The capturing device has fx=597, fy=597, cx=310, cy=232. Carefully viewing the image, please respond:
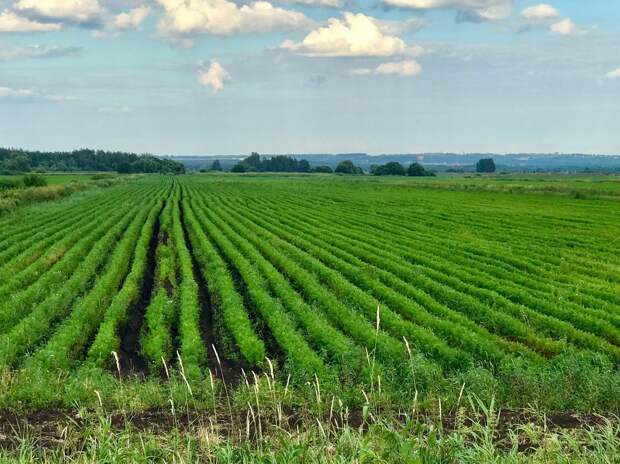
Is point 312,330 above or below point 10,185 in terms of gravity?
below

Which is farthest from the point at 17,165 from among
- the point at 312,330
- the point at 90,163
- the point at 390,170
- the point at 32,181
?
the point at 312,330

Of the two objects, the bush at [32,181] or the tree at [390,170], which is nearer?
the bush at [32,181]

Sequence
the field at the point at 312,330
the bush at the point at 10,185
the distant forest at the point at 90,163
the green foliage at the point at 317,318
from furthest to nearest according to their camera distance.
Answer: the distant forest at the point at 90,163
the bush at the point at 10,185
the green foliage at the point at 317,318
the field at the point at 312,330

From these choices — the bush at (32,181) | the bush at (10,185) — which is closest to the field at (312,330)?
the bush at (10,185)

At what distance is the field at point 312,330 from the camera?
9117 millimetres

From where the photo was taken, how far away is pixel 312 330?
13312mm

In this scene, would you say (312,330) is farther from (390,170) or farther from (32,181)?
(390,170)

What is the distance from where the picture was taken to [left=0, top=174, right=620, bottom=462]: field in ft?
29.9

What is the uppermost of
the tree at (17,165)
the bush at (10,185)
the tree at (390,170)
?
the tree at (17,165)

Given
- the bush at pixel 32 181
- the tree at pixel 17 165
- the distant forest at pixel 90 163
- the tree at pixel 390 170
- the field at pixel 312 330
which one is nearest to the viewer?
the field at pixel 312 330

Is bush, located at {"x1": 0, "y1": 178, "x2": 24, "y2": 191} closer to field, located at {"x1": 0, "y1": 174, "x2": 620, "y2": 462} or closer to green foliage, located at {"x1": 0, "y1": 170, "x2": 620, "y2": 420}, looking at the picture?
green foliage, located at {"x1": 0, "y1": 170, "x2": 620, "y2": 420}

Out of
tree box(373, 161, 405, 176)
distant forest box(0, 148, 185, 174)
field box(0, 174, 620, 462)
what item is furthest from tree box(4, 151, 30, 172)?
field box(0, 174, 620, 462)

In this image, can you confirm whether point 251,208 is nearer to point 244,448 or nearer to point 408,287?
point 408,287

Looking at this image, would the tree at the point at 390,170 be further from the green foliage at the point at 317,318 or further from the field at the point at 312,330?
the field at the point at 312,330
